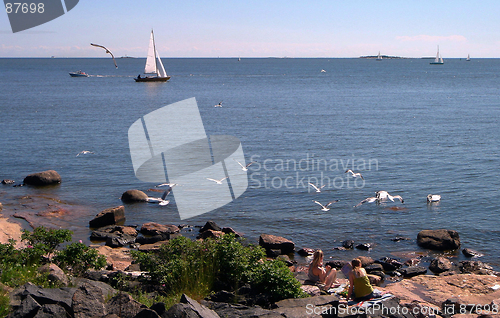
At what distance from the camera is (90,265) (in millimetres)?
12820

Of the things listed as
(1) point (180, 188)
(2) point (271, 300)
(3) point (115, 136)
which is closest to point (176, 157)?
(1) point (180, 188)

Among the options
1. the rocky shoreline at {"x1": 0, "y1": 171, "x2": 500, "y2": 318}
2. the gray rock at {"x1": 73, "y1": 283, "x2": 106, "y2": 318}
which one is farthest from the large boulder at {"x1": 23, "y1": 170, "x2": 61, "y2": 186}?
the gray rock at {"x1": 73, "y1": 283, "x2": 106, "y2": 318}

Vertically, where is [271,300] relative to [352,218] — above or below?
above

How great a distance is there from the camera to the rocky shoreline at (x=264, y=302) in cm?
896

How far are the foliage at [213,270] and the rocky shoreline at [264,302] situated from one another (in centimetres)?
42

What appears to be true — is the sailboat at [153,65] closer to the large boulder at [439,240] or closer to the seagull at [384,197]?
the seagull at [384,197]

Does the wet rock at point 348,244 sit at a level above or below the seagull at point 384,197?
below

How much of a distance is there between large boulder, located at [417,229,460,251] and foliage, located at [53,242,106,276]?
13.6 meters

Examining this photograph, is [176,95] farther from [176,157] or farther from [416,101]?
[176,157]

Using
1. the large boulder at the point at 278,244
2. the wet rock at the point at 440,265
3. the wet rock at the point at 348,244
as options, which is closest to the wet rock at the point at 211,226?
the large boulder at the point at 278,244

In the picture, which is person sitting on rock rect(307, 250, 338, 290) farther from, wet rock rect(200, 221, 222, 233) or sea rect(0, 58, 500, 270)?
wet rock rect(200, 221, 222, 233)

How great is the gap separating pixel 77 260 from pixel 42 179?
1873 cm

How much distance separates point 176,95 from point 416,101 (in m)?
45.4

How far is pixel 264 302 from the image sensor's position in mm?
11461
